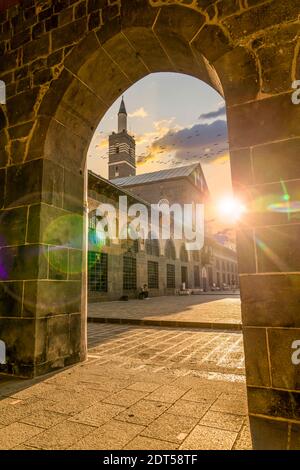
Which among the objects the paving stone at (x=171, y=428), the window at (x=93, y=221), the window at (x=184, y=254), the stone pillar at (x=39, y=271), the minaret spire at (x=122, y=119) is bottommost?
the paving stone at (x=171, y=428)

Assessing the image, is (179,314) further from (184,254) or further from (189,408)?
(184,254)

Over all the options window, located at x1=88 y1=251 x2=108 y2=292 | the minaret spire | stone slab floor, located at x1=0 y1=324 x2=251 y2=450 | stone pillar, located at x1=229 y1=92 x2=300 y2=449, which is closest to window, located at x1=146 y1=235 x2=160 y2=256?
window, located at x1=88 y1=251 x2=108 y2=292

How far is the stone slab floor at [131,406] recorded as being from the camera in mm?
1611

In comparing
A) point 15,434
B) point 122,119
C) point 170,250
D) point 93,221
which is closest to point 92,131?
point 15,434

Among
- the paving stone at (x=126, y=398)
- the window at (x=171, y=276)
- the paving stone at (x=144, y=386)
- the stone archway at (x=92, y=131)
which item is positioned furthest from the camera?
the window at (x=171, y=276)

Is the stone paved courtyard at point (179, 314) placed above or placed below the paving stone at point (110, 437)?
below

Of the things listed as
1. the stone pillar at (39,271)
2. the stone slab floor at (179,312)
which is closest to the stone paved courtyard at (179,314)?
the stone slab floor at (179,312)

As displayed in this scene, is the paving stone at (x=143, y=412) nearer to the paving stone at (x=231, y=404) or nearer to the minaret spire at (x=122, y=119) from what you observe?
the paving stone at (x=231, y=404)

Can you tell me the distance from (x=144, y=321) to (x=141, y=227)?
47.4 feet

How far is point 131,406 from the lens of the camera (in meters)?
2.08

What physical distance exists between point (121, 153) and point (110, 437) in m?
49.2

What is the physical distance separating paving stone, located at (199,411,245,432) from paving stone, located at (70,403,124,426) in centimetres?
59

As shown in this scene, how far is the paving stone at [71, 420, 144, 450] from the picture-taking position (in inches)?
60.7

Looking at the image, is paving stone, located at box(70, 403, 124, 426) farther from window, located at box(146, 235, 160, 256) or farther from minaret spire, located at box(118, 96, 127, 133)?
minaret spire, located at box(118, 96, 127, 133)
